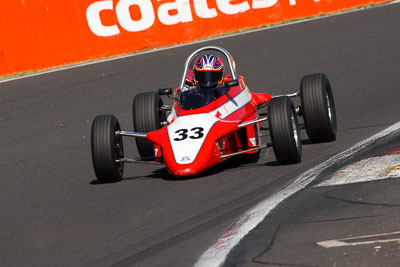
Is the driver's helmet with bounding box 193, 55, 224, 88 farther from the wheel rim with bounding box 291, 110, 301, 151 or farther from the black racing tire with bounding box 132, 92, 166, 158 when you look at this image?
the wheel rim with bounding box 291, 110, 301, 151

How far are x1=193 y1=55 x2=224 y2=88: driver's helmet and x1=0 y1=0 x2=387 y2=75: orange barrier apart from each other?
876 centimetres

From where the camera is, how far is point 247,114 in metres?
9.46

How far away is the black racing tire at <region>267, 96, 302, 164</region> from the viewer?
331 inches

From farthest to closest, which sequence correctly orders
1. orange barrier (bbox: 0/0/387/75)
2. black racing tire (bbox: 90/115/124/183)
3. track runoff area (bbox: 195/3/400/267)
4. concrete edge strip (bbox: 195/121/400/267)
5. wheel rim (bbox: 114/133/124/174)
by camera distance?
orange barrier (bbox: 0/0/387/75) < wheel rim (bbox: 114/133/124/174) < black racing tire (bbox: 90/115/124/183) < concrete edge strip (bbox: 195/121/400/267) < track runoff area (bbox: 195/3/400/267)

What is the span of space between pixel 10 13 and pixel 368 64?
298 inches

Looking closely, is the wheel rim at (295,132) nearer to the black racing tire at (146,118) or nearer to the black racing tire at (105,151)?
the black racing tire at (146,118)

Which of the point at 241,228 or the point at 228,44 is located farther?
the point at 228,44

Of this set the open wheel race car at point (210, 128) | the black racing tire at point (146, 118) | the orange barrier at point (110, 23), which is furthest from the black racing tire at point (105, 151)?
the orange barrier at point (110, 23)

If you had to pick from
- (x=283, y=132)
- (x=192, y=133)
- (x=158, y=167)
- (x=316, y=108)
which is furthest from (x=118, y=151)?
(x=316, y=108)

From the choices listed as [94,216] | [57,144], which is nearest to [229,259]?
[94,216]

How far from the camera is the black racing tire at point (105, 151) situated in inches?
346

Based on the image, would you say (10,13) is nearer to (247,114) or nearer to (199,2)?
(199,2)

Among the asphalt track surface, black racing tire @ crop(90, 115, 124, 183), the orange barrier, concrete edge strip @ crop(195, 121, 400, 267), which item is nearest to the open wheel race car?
black racing tire @ crop(90, 115, 124, 183)

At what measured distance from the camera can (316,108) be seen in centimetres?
936
